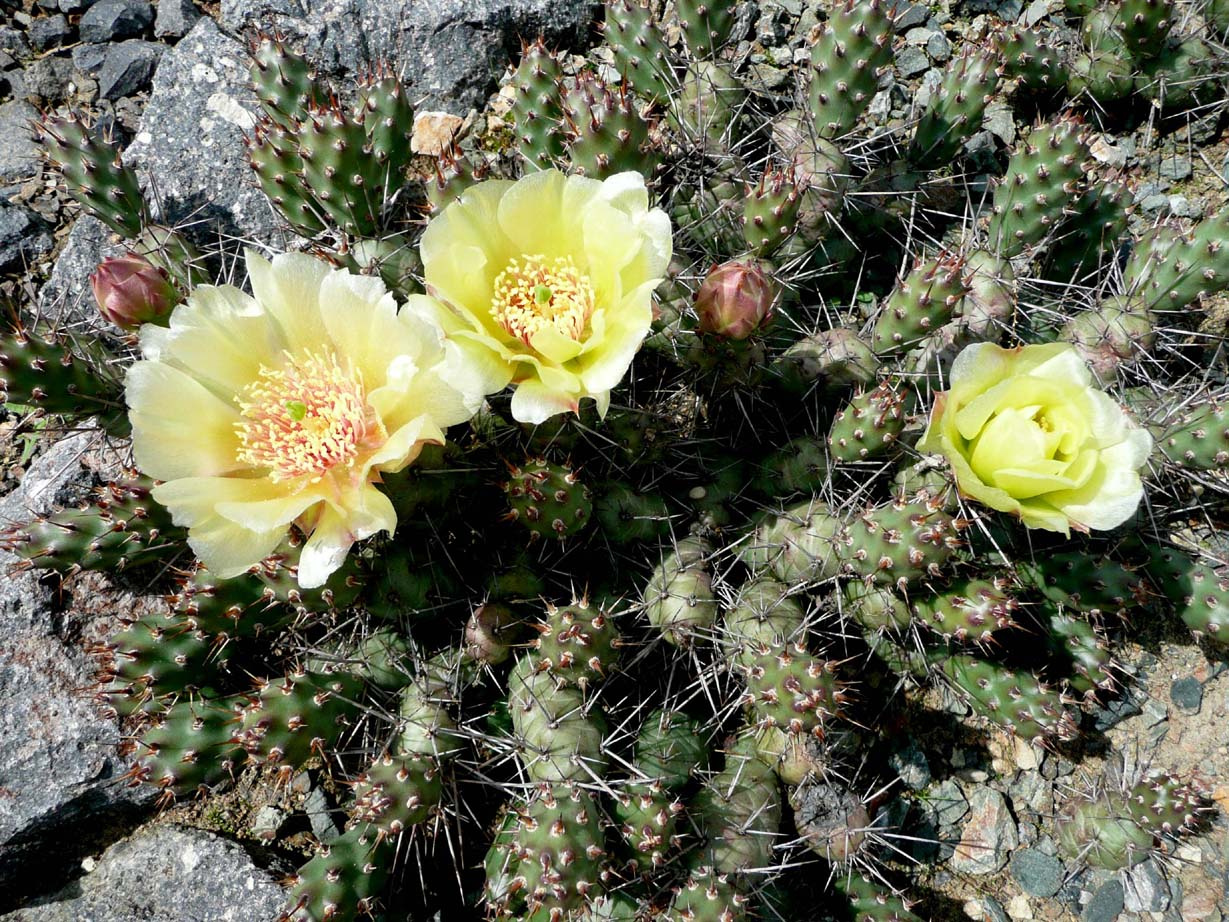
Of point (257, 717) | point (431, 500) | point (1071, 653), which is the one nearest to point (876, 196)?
point (1071, 653)

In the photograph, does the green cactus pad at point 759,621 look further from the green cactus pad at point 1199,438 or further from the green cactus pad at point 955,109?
the green cactus pad at point 955,109

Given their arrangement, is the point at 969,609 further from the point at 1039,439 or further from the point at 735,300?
the point at 735,300

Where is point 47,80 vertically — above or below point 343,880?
above

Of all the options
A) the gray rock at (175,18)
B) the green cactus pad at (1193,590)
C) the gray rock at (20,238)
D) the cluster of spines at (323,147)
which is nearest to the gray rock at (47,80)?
the gray rock at (175,18)

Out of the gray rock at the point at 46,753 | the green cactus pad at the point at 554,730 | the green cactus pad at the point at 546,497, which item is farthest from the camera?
the gray rock at the point at 46,753

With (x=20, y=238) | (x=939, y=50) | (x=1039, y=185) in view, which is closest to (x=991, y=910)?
(x=1039, y=185)

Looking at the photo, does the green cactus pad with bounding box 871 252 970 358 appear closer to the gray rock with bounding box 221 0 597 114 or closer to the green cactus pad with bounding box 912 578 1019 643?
the green cactus pad with bounding box 912 578 1019 643

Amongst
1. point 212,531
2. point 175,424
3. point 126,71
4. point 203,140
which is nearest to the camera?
point 212,531
